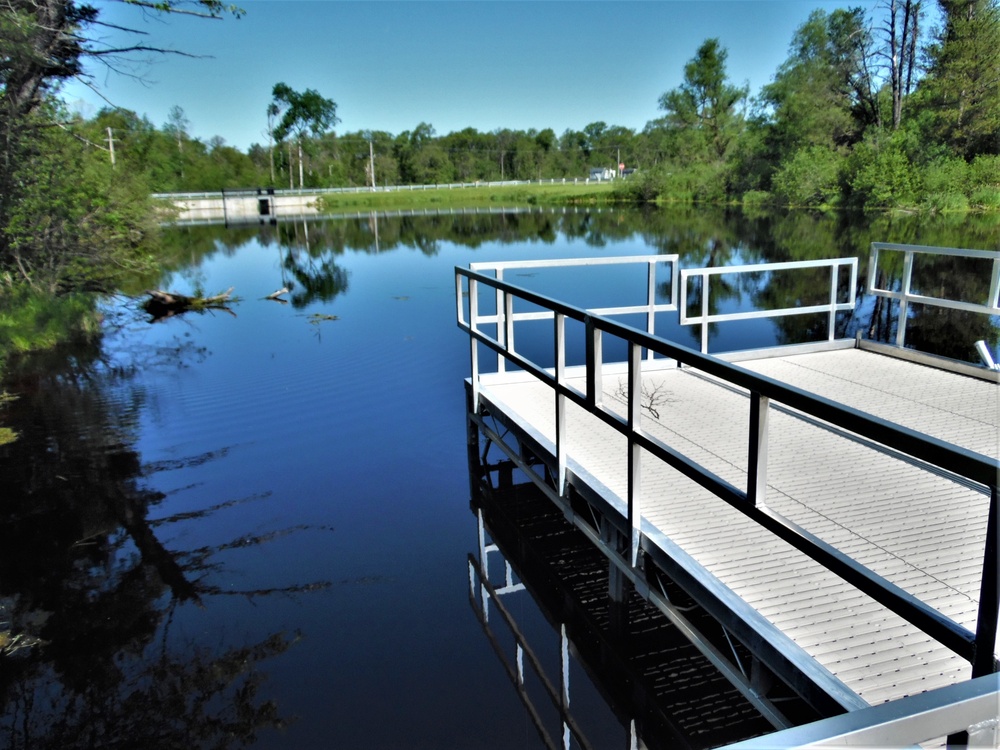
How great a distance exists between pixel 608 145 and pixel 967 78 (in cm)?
7263

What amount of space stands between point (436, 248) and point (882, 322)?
1663cm

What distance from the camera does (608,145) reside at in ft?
332

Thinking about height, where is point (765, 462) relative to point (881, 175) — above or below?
below

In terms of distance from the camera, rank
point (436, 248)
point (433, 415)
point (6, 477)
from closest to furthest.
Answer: point (6, 477) < point (433, 415) < point (436, 248)

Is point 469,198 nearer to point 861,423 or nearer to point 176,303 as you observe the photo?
point 176,303

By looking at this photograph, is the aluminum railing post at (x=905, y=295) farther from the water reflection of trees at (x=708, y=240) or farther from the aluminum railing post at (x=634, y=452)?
the water reflection of trees at (x=708, y=240)

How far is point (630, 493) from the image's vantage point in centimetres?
372

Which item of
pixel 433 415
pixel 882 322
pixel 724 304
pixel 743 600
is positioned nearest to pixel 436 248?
pixel 724 304

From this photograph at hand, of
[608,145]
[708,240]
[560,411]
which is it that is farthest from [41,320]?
[608,145]

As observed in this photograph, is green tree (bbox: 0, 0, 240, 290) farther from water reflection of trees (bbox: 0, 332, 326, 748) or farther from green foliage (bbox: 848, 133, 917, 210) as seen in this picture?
green foliage (bbox: 848, 133, 917, 210)

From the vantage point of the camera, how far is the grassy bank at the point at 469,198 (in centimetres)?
5903

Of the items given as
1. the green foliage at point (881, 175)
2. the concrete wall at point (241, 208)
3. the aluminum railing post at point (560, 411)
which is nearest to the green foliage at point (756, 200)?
the green foliage at point (881, 175)

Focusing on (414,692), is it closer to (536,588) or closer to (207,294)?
(536,588)

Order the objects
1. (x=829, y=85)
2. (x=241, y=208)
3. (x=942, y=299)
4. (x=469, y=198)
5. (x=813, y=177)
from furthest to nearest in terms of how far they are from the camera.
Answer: (x=469, y=198)
(x=241, y=208)
(x=829, y=85)
(x=813, y=177)
(x=942, y=299)
